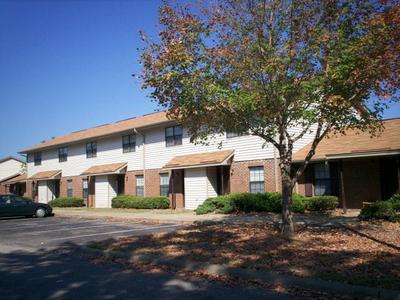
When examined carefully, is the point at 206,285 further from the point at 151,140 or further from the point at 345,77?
the point at 151,140

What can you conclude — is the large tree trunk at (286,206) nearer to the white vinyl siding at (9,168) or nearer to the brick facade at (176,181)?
the brick facade at (176,181)

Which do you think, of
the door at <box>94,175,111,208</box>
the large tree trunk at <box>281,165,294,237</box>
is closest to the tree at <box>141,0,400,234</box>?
the large tree trunk at <box>281,165,294,237</box>

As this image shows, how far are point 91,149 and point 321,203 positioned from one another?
21561mm

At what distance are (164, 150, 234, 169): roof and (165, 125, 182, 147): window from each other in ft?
3.60

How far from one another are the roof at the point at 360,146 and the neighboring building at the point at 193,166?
41 mm

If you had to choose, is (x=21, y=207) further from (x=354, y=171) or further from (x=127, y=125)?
(x=354, y=171)

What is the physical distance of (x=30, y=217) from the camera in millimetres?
27703

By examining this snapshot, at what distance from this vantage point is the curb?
664cm

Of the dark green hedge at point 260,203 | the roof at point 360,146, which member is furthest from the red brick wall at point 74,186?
the roof at point 360,146

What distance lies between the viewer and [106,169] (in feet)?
107

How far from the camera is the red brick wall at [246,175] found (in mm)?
22812

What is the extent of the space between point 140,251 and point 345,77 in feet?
21.8

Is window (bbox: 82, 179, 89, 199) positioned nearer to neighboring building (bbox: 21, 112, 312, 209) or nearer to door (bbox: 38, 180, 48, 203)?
neighboring building (bbox: 21, 112, 312, 209)

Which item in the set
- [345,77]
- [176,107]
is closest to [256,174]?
[176,107]
